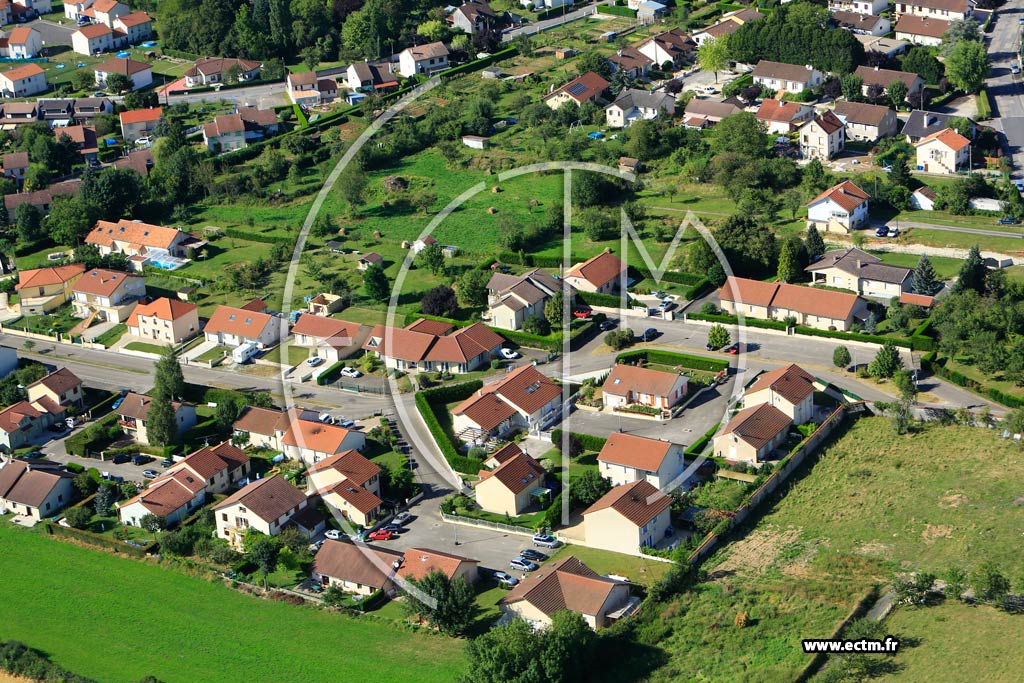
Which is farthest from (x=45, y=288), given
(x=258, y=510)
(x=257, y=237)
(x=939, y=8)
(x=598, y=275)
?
(x=939, y=8)

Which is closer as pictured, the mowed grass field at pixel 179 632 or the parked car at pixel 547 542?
the mowed grass field at pixel 179 632

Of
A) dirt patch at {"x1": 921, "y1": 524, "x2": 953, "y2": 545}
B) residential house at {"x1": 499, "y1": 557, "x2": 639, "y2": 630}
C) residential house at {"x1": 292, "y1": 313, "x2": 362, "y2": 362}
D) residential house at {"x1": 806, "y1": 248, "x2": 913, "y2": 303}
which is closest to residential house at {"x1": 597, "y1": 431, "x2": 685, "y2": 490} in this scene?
→ residential house at {"x1": 499, "y1": 557, "x2": 639, "y2": 630}

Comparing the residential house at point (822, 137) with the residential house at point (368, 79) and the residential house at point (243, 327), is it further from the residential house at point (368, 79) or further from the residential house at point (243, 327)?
A: the residential house at point (243, 327)

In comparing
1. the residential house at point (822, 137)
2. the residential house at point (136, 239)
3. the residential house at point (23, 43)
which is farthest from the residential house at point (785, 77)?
the residential house at point (23, 43)

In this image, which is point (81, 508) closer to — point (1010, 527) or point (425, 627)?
point (425, 627)

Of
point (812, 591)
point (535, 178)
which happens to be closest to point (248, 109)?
point (535, 178)

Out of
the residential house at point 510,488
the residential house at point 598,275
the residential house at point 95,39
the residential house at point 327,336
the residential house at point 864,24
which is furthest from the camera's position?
the residential house at point 95,39
